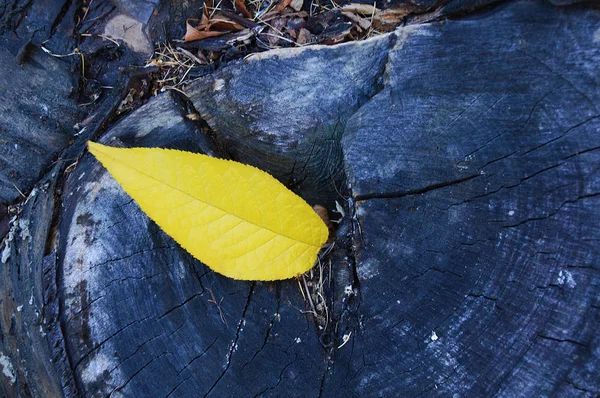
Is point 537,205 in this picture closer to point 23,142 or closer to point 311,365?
point 311,365

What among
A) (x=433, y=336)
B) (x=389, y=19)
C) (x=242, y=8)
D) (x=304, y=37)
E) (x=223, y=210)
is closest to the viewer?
(x=433, y=336)

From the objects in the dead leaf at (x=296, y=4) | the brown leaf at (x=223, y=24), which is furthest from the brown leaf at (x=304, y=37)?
the brown leaf at (x=223, y=24)

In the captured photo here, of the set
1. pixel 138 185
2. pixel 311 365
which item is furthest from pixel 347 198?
pixel 138 185

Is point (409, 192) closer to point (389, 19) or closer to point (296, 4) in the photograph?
point (389, 19)

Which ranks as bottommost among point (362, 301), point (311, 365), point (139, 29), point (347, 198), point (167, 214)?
point (311, 365)

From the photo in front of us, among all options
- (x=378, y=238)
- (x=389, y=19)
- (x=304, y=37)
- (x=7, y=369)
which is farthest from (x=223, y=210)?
(x=7, y=369)

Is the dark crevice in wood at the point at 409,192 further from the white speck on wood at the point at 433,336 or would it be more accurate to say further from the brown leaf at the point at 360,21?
the brown leaf at the point at 360,21
